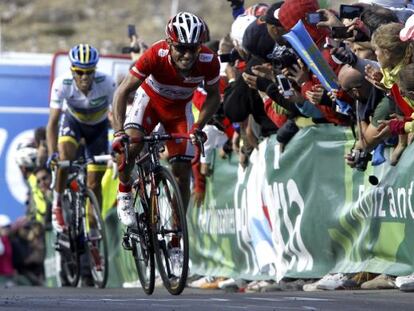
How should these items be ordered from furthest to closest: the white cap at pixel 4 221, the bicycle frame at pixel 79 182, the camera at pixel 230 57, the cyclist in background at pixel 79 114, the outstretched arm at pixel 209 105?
the white cap at pixel 4 221, the cyclist in background at pixel 79 114, the bicycle frame at pixel 79 182, the camera at pixel 230 57, the outstretched arm at pixel 209 105

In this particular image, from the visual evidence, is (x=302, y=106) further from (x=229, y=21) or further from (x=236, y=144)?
(x=229, y=21)

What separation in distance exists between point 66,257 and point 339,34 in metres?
6.21

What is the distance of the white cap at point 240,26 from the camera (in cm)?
1410

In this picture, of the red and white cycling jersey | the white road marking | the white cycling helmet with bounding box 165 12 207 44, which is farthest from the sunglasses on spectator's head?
the white road marking

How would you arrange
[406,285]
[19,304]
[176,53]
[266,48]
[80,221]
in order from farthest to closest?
[80,221], [266,48], [176,53], [406,285], [19,304]

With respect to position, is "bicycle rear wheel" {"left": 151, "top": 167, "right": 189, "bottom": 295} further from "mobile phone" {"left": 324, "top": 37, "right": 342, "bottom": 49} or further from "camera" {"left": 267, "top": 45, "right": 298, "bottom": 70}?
"mobile phone" {"left": 324, "top": 37, "right": 342, "bottom": 49}

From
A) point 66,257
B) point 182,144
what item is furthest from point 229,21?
point 182,144

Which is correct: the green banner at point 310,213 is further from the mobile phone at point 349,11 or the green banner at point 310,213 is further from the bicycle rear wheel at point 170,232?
the bicycle rear wheel at point 170,232

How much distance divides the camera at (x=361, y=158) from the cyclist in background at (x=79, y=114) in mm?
4806

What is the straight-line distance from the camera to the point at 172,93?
12.9 meters

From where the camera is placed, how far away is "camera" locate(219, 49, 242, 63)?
1448 centimetres

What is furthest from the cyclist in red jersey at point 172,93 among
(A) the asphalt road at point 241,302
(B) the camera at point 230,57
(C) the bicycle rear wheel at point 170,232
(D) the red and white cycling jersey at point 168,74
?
(A) the asphalt road at point 241,302

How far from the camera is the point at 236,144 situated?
1509 centimetres

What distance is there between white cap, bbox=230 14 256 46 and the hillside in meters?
33.6
